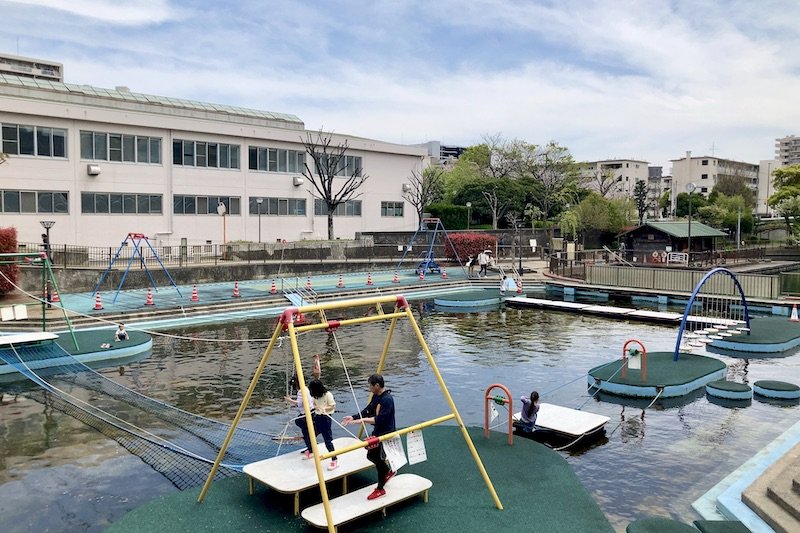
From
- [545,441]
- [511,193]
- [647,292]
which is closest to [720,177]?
[511,193]

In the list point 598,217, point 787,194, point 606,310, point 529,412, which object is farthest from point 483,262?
point 787,194

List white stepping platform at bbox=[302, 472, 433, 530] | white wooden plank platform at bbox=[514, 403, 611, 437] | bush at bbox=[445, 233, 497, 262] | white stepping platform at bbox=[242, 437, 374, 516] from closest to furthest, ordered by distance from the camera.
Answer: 1. white stepping platform at bbox=[302, 472, 433, 530]
2. white stepping platform at bbox=[242, 437, 374, 516]
3. white wooden plank platform at bbox=[514, 403, 611, 437]
4. bush at bbox=[445, 233, 497, 262]

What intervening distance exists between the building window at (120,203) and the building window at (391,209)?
2287 centimetres

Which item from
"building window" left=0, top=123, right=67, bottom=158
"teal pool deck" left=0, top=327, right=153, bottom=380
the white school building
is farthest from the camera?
the white school building

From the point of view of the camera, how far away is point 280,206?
177 feet

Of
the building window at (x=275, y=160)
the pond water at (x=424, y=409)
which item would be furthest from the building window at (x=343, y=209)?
the pond water at (x=424, y=409)

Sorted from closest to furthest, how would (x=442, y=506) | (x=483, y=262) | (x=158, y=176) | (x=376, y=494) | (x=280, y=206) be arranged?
(x=376, y=494) → (x=442, y=506) → (x=483, y=262) → (x=158, y=176) → (x=280, y=206)

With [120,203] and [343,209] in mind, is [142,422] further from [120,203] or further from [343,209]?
[343,209]

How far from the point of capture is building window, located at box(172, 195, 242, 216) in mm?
47031

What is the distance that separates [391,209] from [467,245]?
13.2m

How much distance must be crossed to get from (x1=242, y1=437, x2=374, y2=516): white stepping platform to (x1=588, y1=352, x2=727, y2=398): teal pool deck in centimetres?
941

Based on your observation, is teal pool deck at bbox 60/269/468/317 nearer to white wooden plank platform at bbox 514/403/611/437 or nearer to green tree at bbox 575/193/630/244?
white wooden plank platform at bbox 514/403/611/437

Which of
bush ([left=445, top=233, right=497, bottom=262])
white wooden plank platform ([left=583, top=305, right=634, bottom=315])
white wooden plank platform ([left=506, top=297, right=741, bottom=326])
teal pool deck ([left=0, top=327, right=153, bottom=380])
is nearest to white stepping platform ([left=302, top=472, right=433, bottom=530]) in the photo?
teal pool deck ([left=0, top=327, right=153, bottom=380])

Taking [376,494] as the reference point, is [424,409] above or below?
below
